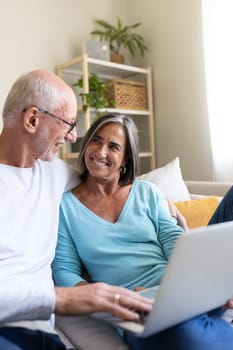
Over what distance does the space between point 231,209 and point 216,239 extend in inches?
20.0

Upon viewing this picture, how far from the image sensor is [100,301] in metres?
0.69

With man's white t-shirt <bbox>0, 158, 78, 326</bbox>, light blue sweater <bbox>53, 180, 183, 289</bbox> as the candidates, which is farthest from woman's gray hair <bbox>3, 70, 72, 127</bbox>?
light blue sweater <bbox>53, 180, 183, 289</bbox>

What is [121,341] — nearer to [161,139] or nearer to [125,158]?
[125,158]

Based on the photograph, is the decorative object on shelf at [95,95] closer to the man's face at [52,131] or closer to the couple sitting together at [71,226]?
the couple sitting together at [71,226]

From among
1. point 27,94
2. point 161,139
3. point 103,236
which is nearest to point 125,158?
point 103,236

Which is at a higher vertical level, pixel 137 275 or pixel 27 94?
pixel 27 94

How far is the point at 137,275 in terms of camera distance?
105 cm

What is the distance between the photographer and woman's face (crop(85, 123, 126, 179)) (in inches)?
46.0

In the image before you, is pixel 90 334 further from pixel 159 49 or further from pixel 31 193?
pixel 159 49

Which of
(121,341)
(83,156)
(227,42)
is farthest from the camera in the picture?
(227,42)

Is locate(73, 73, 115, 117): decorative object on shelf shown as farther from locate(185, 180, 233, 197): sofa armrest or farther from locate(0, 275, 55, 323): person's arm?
locate(0, 275, 55, 323): person's arm

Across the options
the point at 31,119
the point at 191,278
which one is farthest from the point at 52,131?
the point at 191,278

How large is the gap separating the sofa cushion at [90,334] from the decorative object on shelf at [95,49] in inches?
74.2

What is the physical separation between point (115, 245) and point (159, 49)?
1.99 metres
